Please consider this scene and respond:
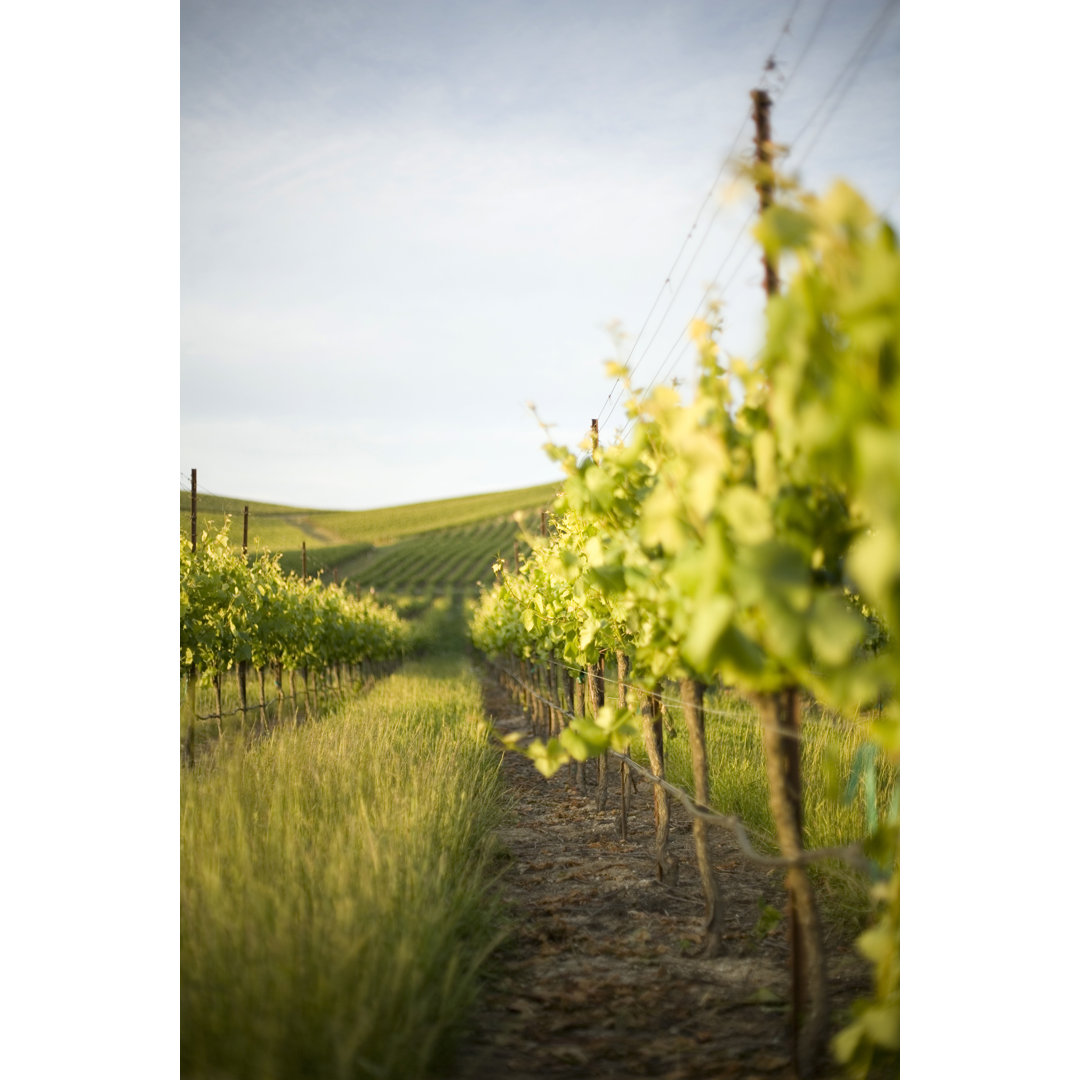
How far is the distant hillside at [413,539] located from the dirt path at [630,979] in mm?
25901

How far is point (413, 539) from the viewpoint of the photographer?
2645 inches

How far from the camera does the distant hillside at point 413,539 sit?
4878 cm

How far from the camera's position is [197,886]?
2.49 m

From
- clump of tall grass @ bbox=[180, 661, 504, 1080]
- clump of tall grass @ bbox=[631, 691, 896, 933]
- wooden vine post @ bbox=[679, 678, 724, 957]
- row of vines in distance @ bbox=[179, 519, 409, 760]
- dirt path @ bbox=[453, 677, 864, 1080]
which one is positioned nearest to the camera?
clump of tall grass @ bbox=[180, 661, 504, 1080]

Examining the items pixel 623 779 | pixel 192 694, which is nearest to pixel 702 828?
pixel 623 779

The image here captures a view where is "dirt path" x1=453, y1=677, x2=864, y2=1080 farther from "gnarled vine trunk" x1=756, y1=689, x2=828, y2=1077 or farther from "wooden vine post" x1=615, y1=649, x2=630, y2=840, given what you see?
"wooden vine post" x1=615, y1=649, x2=630, y2=840

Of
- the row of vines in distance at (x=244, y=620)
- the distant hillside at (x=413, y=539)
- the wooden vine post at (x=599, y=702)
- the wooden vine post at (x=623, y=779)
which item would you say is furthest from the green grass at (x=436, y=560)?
the wooden vine post at (x=623, y=779)

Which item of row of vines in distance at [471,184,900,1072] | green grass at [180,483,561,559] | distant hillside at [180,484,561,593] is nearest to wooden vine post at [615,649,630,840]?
row of vines in distance at [471,184,900,1072]

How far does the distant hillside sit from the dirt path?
85.0ft

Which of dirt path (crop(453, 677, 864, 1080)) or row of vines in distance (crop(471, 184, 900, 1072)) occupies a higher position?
row of vines in distance (crop(471, 184, 900, 1072))

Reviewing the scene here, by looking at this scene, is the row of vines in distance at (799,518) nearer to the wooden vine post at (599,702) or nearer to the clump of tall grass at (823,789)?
the clump of tall grass at (823,789)

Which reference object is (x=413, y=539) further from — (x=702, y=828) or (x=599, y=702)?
(x=702, y=828)

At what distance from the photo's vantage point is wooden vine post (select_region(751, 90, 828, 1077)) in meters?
2.08
